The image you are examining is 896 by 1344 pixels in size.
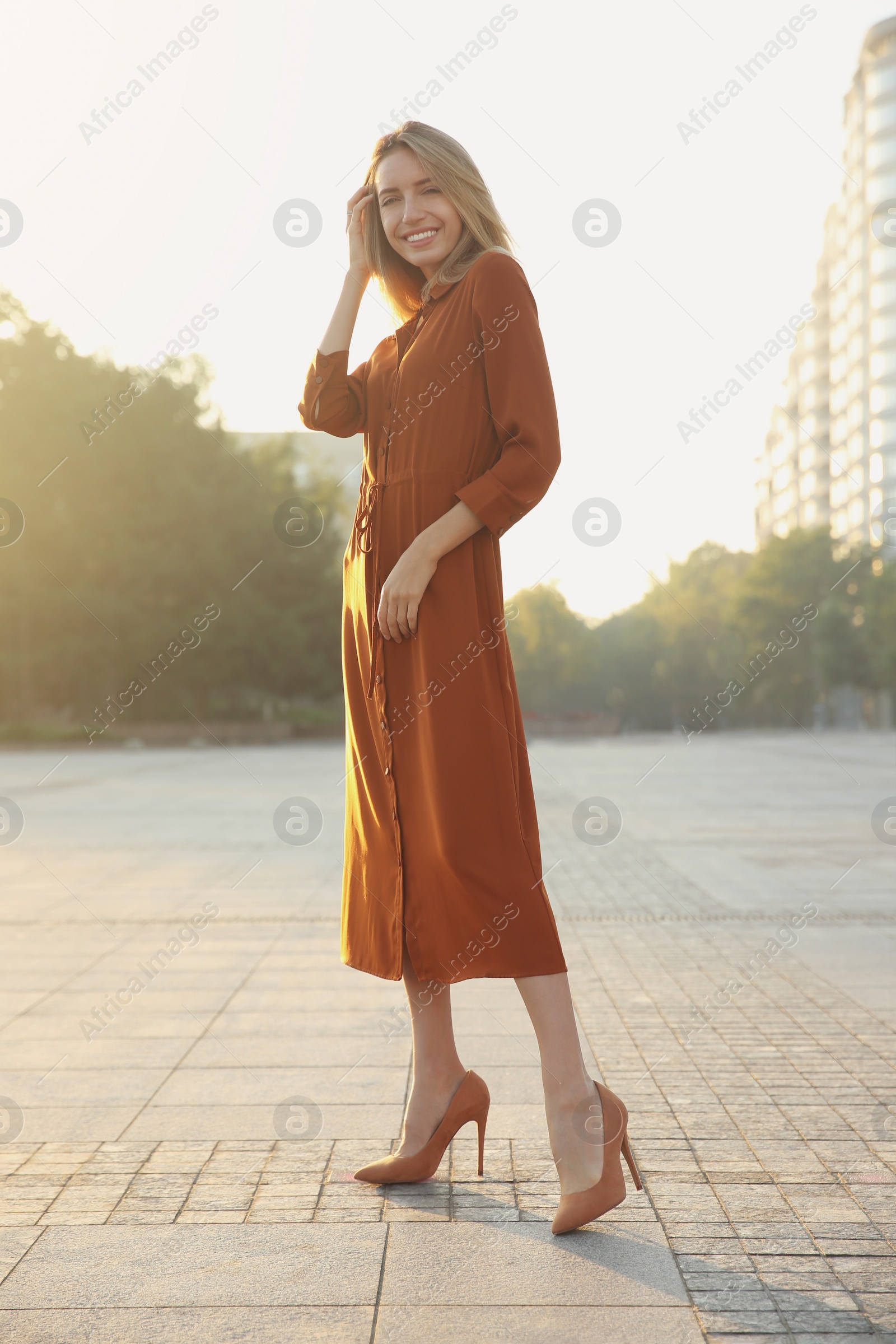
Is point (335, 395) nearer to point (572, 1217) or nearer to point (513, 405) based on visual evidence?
point (513, 405)

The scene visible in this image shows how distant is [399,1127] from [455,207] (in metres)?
2.09

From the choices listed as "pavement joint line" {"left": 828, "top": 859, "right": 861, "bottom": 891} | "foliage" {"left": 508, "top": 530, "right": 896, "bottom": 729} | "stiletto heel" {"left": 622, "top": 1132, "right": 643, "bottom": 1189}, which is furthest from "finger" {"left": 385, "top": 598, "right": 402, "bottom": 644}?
"foliage" {"left": 508, "top": 530, "right": 896, "bottom": 729}

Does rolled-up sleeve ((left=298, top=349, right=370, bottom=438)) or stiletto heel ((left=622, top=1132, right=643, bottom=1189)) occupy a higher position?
rolled-up sleeve ((left=298, top=349, right=370, bottom=438))

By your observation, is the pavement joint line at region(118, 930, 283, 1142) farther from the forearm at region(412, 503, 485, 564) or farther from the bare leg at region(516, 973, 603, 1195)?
the forearm at region(412, 503, 485, 564)

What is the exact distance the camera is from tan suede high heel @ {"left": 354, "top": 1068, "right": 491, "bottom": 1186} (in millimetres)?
2400

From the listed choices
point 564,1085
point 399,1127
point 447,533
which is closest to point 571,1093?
point 564,1085

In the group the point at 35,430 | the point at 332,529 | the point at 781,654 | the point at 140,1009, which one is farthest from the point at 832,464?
the point at 140,1009

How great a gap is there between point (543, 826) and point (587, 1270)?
897cm

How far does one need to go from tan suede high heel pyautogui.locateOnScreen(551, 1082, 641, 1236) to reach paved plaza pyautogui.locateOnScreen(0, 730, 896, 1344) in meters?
0.04

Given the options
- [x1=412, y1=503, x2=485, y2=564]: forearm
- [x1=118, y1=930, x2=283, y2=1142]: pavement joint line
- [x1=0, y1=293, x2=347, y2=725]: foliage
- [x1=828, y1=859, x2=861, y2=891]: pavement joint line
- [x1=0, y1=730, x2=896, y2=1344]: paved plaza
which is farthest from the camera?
[x1=0, y1=293, x2=347, y2=725]: foliage

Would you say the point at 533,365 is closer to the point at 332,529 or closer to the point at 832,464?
the point at 332,529

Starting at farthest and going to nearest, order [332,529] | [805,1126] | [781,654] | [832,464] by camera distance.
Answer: [832,464] < [781,654] < [332,529] < [805,1126]

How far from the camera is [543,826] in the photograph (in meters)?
10.9

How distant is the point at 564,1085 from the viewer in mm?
2229
